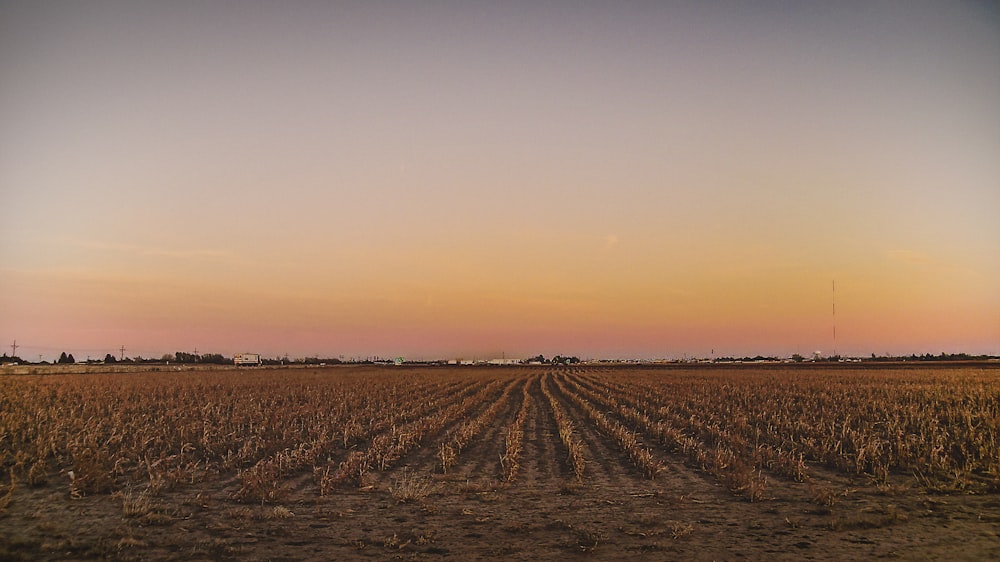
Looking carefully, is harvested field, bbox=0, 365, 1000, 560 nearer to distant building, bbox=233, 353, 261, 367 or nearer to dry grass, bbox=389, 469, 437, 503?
dry grass, bbox=389, 469, 437, 503

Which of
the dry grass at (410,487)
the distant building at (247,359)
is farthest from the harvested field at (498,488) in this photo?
the distant building at (247,359)

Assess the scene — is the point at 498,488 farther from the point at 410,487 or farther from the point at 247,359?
the point at 247,359

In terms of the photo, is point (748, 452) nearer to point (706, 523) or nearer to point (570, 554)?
point (706, 523)

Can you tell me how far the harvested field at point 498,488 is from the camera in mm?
9133

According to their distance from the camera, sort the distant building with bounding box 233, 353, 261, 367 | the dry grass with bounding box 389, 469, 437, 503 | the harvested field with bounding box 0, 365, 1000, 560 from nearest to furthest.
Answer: the harvested field with bounding box 0, 365, 1000, 560, the dry grass with bounding box 389, 469, 437, 503, the distant building with bounding box 233, 353, 261, 367

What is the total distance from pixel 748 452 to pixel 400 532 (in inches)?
400

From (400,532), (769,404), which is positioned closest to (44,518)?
(400,532)

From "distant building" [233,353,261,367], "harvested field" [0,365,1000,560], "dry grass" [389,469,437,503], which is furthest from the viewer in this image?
"distant building" [233,353,261,367]

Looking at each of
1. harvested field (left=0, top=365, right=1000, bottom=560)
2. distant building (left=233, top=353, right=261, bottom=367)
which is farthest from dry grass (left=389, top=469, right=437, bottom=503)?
distant building (left=233, top=353, right=261, bottom=367)

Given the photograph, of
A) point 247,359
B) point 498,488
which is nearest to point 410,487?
point 498,488

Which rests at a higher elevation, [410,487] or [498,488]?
[410,487]

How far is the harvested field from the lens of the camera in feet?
30.0

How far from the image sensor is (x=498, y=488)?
12805mm

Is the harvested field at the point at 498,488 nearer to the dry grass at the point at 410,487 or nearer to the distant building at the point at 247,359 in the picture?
the dry grass at the point at 410,487
